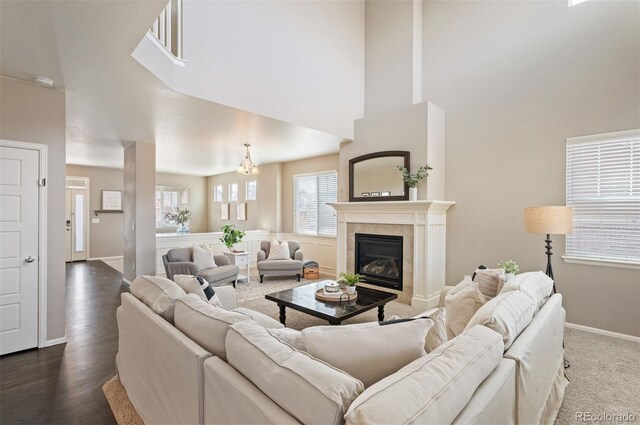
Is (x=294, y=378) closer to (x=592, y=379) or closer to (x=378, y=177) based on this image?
(x=592, y=379)

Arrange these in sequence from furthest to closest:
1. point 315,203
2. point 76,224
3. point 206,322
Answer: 1. point 76,224
2. point 315,203
3. point 206,322

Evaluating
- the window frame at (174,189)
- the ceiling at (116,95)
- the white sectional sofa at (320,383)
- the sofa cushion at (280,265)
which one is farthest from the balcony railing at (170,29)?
the window frame at (174,189)

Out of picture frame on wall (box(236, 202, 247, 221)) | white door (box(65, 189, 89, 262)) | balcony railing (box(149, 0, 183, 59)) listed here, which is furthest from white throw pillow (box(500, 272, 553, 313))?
white door (box(65, 189, 89, 262))

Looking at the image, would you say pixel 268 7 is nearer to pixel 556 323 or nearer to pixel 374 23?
pixel 374 23

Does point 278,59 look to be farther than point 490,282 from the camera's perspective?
Yes

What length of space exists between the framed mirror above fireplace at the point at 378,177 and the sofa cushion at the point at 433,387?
11.8 ft

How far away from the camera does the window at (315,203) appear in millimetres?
6961

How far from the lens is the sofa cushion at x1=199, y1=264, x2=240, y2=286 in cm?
495

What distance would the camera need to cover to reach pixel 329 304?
3320mm

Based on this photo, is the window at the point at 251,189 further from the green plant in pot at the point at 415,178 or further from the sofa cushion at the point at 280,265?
the green plant in pot at the point at 415,178

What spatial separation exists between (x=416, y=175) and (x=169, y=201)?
28.3 feet

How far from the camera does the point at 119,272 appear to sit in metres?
6.91

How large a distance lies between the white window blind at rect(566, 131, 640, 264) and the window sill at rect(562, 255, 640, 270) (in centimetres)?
3

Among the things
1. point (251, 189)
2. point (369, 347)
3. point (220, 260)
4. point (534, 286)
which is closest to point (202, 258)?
point (220, 260)
